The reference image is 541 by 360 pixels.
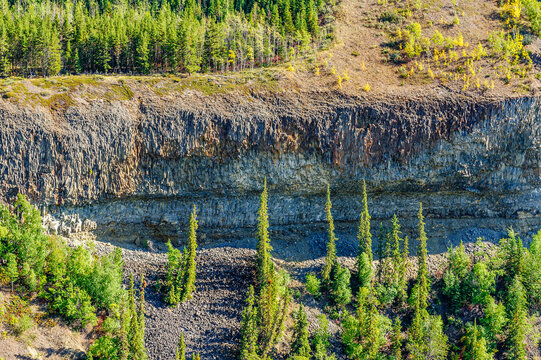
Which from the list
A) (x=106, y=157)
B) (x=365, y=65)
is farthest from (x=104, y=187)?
(x=365, y=65)

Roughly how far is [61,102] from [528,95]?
4408cm

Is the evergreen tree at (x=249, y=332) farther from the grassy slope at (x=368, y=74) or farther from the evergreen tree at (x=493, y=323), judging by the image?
the grassy slope at (x=368, y=74)

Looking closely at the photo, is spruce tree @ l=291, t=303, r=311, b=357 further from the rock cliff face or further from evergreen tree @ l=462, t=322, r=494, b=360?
evergreen tree @ l=462, t=322, r=494, b=360

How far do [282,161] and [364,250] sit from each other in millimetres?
11072

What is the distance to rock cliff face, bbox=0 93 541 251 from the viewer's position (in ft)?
176

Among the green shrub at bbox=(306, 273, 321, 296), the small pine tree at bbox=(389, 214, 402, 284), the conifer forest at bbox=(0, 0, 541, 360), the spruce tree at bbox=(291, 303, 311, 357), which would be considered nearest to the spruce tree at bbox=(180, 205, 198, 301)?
the conifer forest at bbox=(0, 0, 541, 360)

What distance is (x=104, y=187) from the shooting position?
5388cm

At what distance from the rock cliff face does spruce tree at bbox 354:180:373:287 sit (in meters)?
3.74

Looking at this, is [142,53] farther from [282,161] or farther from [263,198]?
[263,198]

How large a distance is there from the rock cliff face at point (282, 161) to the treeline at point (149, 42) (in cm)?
1029

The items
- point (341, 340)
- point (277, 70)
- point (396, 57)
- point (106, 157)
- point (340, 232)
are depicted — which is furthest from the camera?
point (396, 57)

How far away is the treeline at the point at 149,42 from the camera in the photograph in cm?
6612

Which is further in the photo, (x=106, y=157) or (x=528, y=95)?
(x=528, y=95)

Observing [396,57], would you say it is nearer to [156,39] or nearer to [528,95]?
[528,95]
